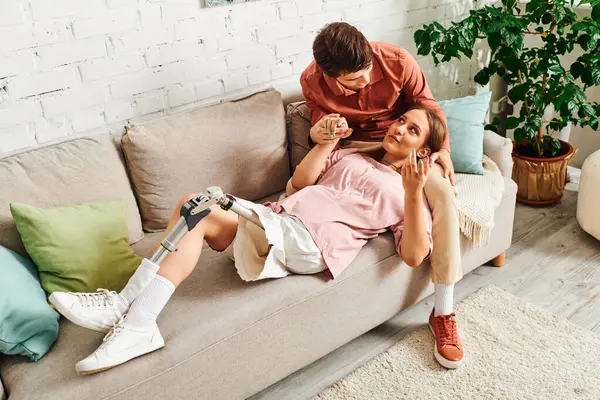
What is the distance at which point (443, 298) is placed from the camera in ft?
6.36

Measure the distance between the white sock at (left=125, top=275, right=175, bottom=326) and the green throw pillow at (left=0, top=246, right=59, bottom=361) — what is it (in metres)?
0.22

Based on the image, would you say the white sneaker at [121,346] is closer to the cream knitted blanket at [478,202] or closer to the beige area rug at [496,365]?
the beige area rug at [496,365]

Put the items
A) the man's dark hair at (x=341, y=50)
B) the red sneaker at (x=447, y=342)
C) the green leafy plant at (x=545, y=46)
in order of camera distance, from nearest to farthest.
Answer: the man's dark hair at (x=341, y=50)
the red sneaker at (x=447, y=342)
the green leafy plant at (x=545, y=46)

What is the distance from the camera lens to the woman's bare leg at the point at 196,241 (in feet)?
5.26

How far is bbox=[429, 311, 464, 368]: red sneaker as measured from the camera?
6.02 ft

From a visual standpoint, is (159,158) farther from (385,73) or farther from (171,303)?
(385,73)

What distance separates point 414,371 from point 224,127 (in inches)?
41.4

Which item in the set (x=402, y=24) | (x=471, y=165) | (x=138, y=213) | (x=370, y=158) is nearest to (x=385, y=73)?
(x=370, y=158)

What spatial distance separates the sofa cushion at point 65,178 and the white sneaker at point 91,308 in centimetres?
34

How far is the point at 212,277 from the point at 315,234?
34cm

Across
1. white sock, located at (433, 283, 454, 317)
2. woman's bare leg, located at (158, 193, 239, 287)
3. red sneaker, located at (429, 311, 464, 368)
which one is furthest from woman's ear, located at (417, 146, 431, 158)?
woman's bare leg, located at (158, 193, 239, 287)

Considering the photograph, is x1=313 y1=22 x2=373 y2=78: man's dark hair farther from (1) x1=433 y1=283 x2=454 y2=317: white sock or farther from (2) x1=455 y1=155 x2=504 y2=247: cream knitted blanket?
(1) x1=433 y1=283 x2=454 y2=317: white sock

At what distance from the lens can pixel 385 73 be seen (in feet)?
6.84

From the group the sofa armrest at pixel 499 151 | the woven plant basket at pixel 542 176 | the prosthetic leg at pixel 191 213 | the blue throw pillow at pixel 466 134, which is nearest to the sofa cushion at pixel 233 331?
the prosthetic leg at pixel 191 213
